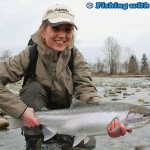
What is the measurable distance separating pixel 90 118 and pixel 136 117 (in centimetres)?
44

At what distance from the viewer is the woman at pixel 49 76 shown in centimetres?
406

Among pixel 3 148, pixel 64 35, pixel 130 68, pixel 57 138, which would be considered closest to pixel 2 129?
pixel 3 148

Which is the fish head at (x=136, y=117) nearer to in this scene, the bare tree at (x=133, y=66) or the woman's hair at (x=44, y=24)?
the woman's hair at (x=44, y=24)

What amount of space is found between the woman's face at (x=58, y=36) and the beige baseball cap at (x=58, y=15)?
8 centimetres

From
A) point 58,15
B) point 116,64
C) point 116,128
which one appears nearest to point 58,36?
point 58,15

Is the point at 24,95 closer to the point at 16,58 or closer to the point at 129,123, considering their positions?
the point at 16,58

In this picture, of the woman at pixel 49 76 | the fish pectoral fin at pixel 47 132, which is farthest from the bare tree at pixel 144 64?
the fish pectoral fin at pixel 47 132

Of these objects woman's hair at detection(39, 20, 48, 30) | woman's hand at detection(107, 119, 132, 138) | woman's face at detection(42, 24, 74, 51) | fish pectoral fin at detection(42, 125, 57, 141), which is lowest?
fish pectoral fin at detection(42, 125, 57, 141)

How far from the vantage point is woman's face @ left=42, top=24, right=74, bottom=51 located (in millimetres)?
4141

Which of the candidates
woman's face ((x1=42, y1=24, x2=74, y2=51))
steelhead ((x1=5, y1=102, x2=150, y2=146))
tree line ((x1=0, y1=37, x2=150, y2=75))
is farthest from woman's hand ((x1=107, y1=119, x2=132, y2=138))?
tree line ((x1=0, y1=37, x2=150, y2=75))

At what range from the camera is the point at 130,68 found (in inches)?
3531

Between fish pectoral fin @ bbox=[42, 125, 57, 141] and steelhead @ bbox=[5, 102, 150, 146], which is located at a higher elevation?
steelhead @ bbox=[5, 102, 150, 146]

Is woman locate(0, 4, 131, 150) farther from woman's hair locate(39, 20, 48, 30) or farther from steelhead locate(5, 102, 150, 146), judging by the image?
steelhead locate(5, 102, 150, 146)

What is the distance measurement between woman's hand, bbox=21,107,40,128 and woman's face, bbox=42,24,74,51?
→ 802mm
